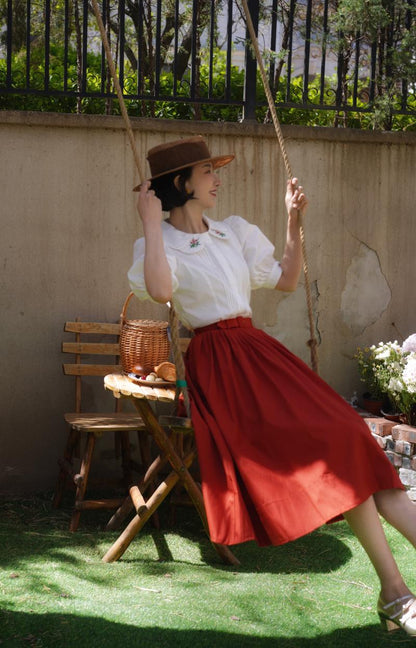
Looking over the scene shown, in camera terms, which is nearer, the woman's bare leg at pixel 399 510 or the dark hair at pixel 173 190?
the woman's bare leg at pixel 399 510

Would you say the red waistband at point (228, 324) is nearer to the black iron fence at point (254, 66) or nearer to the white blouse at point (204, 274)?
the white blouse at point (204, 274)

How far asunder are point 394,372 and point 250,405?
207cm

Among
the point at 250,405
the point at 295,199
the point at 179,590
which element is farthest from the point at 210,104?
the point at 179,590

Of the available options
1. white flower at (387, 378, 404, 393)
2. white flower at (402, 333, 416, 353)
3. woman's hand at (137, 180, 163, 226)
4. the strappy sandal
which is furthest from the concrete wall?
the strappy sandal

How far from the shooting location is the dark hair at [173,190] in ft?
12.1

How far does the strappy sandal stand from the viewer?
2908mm

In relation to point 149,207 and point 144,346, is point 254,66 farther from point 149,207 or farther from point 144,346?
point 149,207

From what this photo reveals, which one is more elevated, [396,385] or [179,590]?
[396,385]

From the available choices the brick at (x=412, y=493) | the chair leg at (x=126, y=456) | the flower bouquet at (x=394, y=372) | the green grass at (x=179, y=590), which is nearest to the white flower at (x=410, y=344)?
the flower bouquet at (x=394, y=372)

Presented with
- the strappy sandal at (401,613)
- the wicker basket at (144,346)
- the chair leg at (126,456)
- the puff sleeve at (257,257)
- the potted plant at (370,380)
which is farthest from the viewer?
the potted plant at (370,380)

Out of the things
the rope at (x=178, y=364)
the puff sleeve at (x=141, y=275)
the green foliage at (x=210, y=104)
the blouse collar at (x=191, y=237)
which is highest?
the green foliage at (x=210, y=104)

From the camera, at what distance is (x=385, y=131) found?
18.2ft

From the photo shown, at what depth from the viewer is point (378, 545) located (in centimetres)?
298

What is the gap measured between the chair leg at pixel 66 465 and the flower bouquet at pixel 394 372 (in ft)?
6.14
